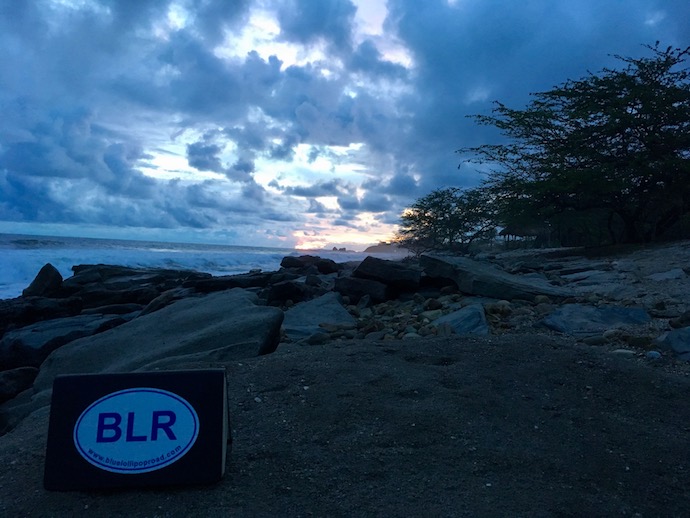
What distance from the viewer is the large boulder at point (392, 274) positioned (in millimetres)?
8461

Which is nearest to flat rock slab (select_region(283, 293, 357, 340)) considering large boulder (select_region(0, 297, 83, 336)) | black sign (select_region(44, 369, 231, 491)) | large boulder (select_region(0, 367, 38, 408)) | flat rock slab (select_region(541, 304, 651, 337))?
flat rock slab (select_region(541, 304, 651, 337))

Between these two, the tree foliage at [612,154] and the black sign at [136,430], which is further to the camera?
the tree foliage at [612,154]

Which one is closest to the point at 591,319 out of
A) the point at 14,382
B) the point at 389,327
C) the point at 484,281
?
the point at 484,281

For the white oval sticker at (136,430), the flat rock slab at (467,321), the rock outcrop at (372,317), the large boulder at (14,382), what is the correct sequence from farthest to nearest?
the large boulder at (14,382) → the flat rock slab at (467,321) → the rock outcrop at (372,317) → the white oval sticker at (136,430)

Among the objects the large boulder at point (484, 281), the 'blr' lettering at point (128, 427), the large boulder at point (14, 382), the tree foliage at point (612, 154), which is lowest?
the large boulder at point (14, 382)

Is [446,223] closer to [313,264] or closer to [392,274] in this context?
[313,264]

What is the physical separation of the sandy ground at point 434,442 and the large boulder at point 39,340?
4223 millimetres

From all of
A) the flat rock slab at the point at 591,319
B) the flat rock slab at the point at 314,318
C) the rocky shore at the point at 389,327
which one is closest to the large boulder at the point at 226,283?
the rocky shore at the point at 389,327

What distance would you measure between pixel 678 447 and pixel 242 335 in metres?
3.30

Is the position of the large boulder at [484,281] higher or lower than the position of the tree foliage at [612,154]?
lower

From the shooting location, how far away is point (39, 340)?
25.6 ft

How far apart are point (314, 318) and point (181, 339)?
2.13 metres

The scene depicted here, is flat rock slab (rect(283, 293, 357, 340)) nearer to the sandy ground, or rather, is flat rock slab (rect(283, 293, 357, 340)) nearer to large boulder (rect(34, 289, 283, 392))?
large boulder (rect(34, 289, 283, 392))

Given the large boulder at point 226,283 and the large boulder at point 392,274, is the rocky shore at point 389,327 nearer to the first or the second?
the large boulder at point 392,274
